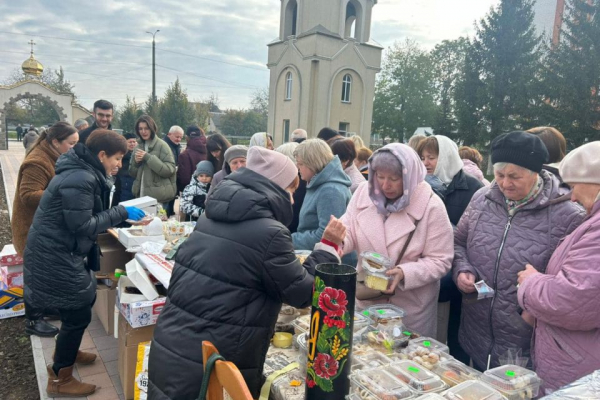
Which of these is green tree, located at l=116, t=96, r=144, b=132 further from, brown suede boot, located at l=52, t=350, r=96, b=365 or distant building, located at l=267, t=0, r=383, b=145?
brown suede boot, located at l=52, t=350, r=96, b=365

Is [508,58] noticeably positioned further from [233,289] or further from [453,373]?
Answer: [233,289]

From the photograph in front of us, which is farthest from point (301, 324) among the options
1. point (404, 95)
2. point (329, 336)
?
point (404, 95)

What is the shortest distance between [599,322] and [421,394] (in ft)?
2.39

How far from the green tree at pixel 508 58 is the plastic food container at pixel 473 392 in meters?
25.4

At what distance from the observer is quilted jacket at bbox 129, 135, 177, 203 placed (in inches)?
217

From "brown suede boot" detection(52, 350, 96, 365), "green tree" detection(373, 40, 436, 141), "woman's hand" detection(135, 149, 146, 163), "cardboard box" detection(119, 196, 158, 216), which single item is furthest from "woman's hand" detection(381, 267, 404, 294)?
"green tree" detection(373, 40, 436, 141)

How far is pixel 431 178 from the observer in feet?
10.1

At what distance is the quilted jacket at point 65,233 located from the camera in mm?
2730

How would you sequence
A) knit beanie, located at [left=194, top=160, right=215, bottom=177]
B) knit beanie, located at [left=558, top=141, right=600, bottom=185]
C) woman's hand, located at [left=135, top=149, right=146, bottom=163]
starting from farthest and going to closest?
woman's hand, located at [left=135, top=149, right=146, bottom=163]
knit beanie, located at [left=194, top=160, right=215, bottom=177]
knit beanie, located at [left=558, top=141, right=600, bottom=185]

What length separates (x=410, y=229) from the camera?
214 centimetres

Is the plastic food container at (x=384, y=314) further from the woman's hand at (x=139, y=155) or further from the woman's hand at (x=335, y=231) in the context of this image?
the woman's hand at (x=139, y=155)

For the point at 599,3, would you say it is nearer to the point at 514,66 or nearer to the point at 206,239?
the point at 514,66

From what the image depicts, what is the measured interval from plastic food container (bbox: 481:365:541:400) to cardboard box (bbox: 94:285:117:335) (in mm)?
3291

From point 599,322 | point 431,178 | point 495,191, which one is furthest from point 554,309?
point 431,178
